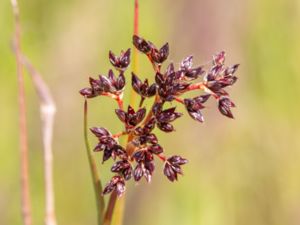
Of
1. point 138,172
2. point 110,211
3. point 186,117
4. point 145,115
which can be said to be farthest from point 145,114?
point 186,117

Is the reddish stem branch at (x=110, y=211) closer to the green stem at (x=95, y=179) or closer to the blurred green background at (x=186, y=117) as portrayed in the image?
the green stem at (x=95, y=179)
